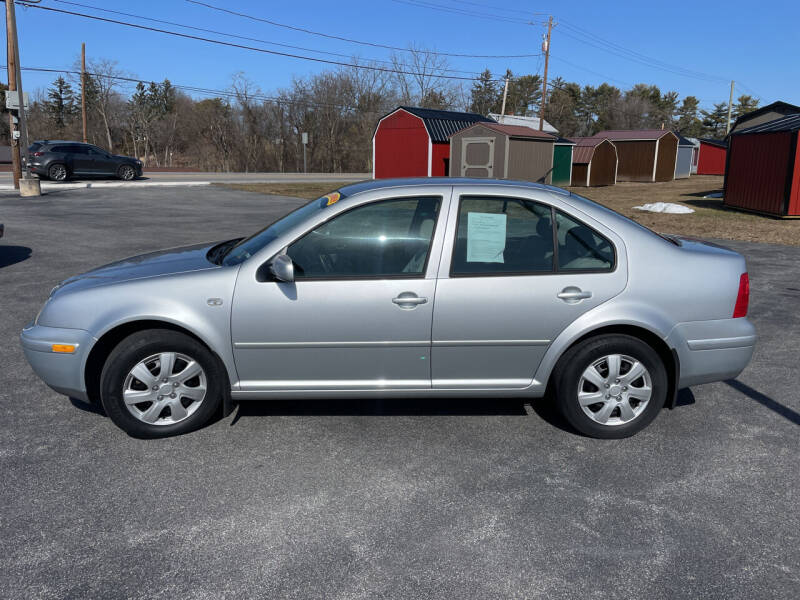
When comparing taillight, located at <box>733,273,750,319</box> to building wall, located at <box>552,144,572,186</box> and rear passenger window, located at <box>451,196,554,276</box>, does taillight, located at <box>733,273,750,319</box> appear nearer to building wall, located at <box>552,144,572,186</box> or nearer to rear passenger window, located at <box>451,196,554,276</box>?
rear passenger window, located at <box>451,196,554,276</box>

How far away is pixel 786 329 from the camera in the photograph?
22.4ft

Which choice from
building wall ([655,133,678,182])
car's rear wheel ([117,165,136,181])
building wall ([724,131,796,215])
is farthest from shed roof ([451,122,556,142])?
car's rear wheel ([117,165,136,181])

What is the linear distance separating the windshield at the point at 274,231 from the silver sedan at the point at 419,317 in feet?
0.16

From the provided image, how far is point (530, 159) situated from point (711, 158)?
1370 inches

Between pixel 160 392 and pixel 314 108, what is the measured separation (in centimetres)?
5474

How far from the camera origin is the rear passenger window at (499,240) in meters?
4.08

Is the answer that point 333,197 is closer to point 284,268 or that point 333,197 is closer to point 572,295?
point 284,268

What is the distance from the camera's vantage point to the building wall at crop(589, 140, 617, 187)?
35906 mm

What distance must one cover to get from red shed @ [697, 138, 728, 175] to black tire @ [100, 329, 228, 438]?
60.0m

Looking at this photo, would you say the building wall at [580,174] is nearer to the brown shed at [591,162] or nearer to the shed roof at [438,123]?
the brown shed at [591,162]

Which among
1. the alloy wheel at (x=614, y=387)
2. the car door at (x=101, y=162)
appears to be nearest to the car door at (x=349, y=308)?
the alloy wheel at (x=614, y=387)

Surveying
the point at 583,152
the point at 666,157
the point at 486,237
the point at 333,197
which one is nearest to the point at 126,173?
the point at 583,152

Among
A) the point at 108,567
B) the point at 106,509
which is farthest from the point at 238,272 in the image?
the point at 108,567

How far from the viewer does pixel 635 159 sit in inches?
1652
